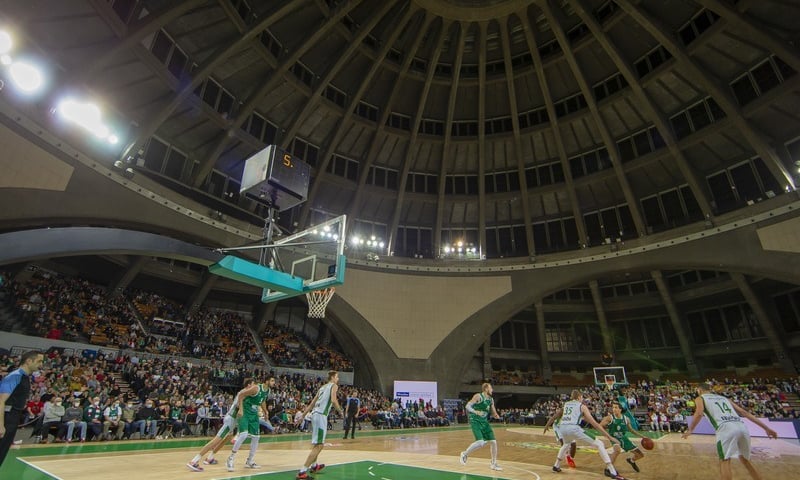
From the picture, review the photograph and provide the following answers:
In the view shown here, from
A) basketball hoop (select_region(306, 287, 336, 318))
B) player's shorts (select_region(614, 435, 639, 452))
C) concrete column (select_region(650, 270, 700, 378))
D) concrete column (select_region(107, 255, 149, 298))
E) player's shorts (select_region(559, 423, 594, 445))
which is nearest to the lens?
player's shorts (select_region(559, 423, 594, 445))

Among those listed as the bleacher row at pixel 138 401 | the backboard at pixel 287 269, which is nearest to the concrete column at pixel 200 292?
the bleacher row at pixel 138 401

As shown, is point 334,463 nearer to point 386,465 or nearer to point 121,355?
point 386,465

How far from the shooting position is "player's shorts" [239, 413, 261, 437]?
8.33 m

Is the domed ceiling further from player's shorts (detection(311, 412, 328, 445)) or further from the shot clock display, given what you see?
player's shorts (detection(311, 412, 328, 445))

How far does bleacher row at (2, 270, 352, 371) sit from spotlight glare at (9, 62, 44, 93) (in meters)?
11.8

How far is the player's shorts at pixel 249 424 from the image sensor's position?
328 inches

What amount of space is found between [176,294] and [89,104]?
16626mm

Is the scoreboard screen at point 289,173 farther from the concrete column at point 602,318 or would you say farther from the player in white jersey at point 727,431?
the concrete column at point 602,318

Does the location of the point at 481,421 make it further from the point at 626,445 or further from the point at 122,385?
the point at 122,385

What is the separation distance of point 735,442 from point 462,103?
93.4 ft

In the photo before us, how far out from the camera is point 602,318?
34.8 meters

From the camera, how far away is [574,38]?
87.0 ft

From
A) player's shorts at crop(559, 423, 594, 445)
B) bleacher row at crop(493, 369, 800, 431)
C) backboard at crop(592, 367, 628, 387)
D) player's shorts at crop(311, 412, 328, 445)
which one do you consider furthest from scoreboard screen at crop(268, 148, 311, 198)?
backboard at crop(592, 367, 628, 387)

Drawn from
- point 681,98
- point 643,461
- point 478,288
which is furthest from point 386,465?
point 681,98
